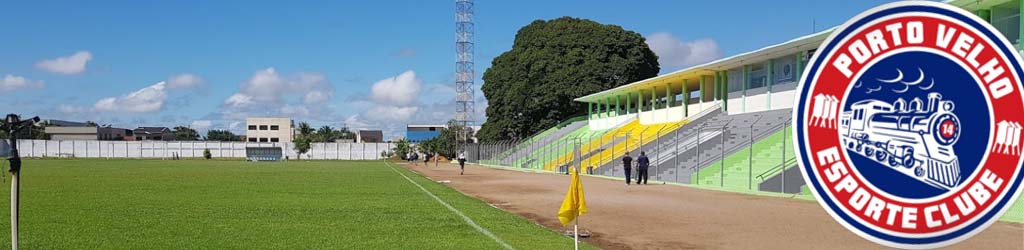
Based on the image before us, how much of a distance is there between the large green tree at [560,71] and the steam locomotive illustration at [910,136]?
239ft

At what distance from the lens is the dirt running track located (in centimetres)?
1339

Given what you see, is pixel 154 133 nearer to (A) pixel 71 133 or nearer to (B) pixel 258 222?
(A) pixel 71 133

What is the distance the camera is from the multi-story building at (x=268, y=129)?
14025 cm

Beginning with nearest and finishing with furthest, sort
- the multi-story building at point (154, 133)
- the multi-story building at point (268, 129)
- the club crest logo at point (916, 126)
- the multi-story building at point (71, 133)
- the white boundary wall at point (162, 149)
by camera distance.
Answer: the club crest logo at point (916, 126) → the multi-story building at point (71, 133) → the white boundary wall at point (162, 149) → the multi-story building at point (268, 129) → the multi-story building at point (154, 133)

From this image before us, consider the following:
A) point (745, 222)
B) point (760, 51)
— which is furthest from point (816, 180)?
point (760, 51)

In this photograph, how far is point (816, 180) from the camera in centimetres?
234

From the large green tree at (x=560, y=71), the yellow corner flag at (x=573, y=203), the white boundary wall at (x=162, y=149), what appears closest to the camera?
the yellow corner flag at (x=573, y=203)

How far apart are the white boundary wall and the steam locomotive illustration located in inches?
4046

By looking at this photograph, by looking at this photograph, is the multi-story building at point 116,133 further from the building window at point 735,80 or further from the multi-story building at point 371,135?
the building window at point 735,80

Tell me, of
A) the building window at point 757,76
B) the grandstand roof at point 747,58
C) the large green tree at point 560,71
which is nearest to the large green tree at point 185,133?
the large green tree at point 560,71

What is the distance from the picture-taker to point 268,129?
5605 inches

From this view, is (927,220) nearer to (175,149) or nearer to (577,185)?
(577,185)

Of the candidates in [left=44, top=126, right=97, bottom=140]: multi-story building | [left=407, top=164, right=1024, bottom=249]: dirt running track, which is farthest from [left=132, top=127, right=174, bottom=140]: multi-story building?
[left=407, top=164, right=1024, bottom=249]: dirt running track

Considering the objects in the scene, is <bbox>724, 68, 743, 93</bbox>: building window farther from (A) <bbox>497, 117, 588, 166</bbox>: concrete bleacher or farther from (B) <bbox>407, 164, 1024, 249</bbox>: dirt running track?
(A) <bbox>497, 117, 588, 166</bbox>: concrete bleacher
